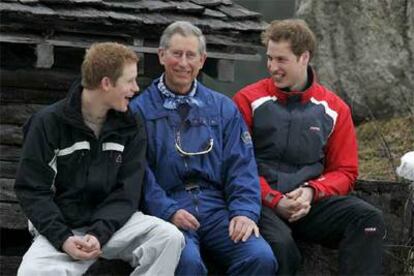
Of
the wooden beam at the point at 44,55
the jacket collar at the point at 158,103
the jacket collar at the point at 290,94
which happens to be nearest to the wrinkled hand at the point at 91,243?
the jacket collar at the point at 158,103

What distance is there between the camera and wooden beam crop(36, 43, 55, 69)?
650 cm

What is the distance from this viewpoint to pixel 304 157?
18.2 ft

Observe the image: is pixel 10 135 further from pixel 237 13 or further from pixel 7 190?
pixel 237 13

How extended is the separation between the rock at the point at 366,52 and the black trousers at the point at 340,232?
520cm

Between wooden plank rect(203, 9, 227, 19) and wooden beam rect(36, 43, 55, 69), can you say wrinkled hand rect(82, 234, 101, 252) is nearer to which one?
wooden beam rect(36, 43, 55, 69)

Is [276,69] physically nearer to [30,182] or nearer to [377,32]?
[30,182]

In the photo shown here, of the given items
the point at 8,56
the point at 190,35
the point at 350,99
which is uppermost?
the point at 190,35

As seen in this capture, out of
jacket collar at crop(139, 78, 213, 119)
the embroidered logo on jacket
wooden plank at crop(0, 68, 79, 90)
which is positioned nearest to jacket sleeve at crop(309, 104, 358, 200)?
the embroidered logo on jacket

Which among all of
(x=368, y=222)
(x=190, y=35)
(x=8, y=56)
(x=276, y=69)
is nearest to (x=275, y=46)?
(x=276, y=69)

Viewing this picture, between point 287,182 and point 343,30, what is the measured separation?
573 centimetres

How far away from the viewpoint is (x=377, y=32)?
1075 cm

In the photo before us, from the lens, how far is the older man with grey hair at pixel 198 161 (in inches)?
202

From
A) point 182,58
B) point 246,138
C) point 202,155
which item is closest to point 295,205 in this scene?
point 246,138

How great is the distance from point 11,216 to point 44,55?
4.22 ft
